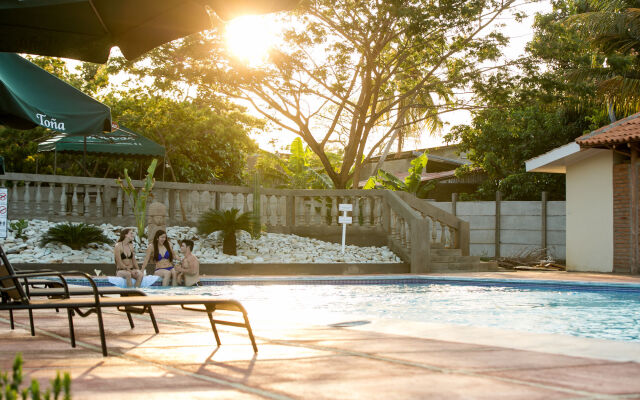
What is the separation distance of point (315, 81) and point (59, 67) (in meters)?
12.4

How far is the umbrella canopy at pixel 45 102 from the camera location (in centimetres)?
710

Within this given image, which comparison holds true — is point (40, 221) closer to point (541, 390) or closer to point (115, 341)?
point (115, 341)

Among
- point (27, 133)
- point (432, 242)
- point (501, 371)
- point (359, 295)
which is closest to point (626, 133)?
point (432, 242)

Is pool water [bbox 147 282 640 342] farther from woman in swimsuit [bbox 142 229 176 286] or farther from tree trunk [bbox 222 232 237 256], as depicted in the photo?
tree trunk [bbox 222 232 237 256]

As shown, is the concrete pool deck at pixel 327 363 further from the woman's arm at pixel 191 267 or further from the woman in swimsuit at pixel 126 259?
the woman's arm at pixel 191 267

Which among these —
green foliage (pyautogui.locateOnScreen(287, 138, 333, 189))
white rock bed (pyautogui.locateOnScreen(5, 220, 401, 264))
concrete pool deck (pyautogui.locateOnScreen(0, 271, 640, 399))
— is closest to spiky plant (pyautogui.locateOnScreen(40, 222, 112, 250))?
white rock bed (pyautogui.locateOnScreen(5, 220, 401, 264))

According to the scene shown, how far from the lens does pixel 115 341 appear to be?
5277 mm

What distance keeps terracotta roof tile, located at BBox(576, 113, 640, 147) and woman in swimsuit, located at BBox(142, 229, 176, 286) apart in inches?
401

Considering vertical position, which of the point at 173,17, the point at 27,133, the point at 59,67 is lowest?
the point at 173,17

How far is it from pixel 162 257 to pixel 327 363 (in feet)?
29.3

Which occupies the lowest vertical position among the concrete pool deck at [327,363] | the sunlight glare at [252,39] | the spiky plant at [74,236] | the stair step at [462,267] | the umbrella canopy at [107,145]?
the concrete pool deck at [327,363]

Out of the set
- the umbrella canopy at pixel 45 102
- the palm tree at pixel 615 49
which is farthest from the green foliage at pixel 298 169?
the umbrella canopy at pixel 45 102

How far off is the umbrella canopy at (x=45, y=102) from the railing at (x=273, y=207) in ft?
28.2

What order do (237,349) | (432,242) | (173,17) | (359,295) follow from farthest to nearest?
(432,242), (359,295), (173,17), (237,349)
